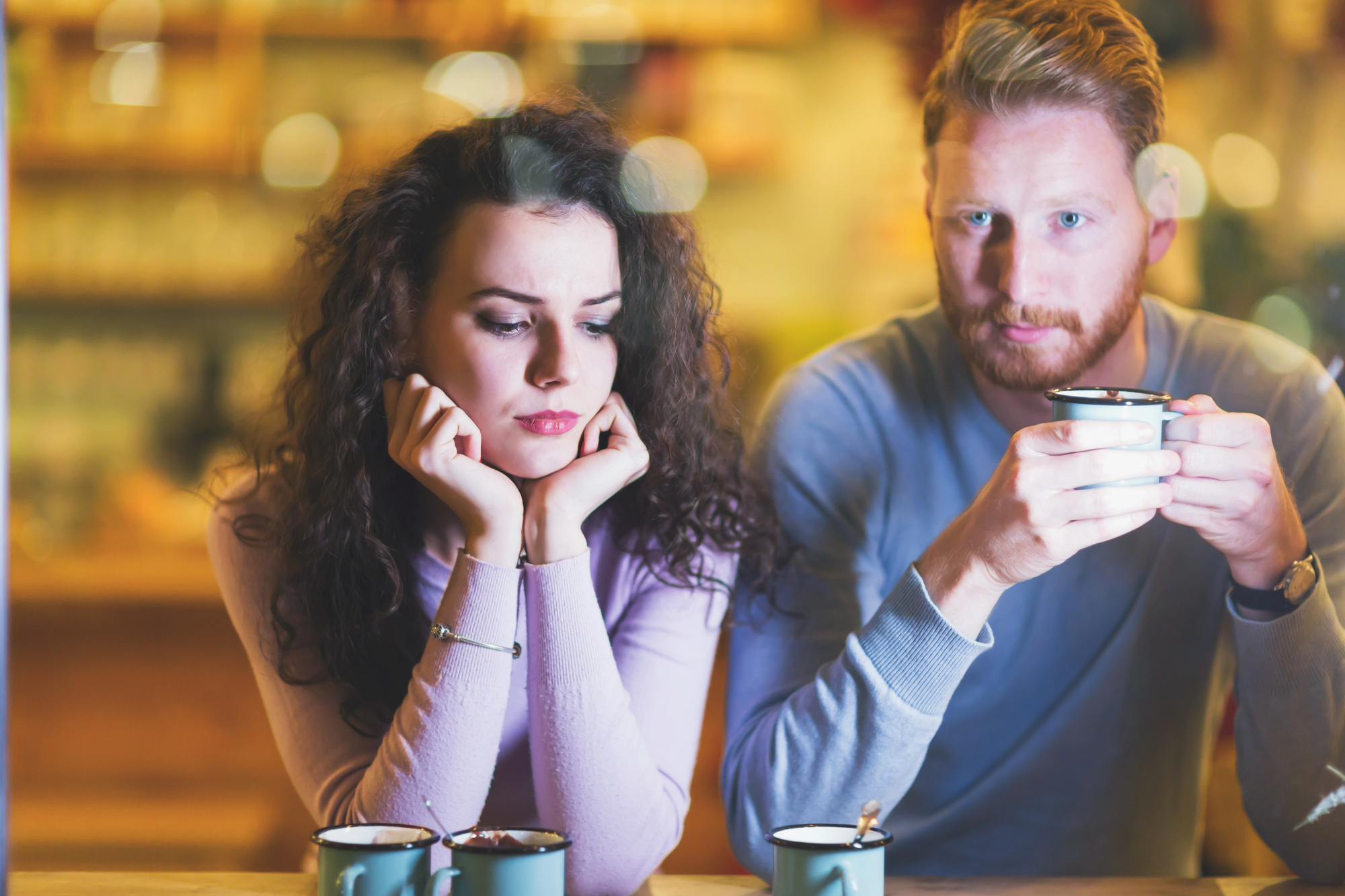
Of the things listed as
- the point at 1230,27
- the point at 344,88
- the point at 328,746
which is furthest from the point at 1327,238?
the point at 344,88

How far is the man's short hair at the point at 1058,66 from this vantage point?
999 millimetres

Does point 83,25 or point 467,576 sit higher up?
point 83,25

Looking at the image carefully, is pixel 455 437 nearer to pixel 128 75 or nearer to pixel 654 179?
pixel 654 179

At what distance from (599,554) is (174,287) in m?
1.84

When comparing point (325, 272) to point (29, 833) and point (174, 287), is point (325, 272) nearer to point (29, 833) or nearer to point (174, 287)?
point (174, 287)

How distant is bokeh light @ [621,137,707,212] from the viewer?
1.01m

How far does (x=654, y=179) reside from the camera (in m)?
1.04

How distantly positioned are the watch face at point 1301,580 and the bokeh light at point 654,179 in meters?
0.63

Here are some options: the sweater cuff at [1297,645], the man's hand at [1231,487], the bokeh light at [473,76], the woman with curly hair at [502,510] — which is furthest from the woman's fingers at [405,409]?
the bokeh light at [473,76]

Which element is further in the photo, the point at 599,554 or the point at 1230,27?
the point at 1230,27

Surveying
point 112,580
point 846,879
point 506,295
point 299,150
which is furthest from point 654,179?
point 112,580

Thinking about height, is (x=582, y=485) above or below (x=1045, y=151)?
below

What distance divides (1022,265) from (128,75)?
225 centimetres

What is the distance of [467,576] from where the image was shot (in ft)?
2.96
